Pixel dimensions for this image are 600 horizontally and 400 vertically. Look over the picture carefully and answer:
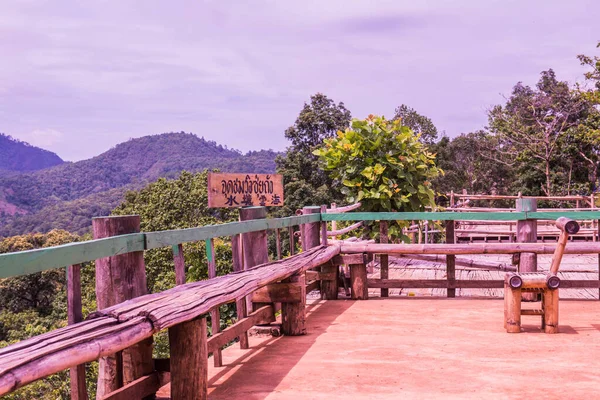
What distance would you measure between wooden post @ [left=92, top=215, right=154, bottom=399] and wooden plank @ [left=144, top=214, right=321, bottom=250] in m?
0.10

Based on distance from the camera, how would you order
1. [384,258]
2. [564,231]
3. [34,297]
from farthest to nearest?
[34,297], [384,258], [564,231]

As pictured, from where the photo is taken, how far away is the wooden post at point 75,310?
279cm

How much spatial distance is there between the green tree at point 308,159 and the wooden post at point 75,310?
2767 cm

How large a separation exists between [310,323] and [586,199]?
1570 centimetres

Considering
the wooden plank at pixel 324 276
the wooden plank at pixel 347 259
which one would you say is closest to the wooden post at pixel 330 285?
the wooden plank at pixel 324 276

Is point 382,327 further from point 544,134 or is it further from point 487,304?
point 544,134

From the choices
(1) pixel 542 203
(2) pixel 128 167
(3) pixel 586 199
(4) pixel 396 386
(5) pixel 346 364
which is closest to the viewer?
(4) pixel 396 386

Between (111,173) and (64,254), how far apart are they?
575ft

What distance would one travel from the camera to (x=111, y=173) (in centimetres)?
17150

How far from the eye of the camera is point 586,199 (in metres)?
19.5

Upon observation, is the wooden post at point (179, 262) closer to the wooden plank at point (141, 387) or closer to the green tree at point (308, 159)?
the wooden plank at point (141, 387)

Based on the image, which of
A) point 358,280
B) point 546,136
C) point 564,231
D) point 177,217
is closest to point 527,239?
point 358,280

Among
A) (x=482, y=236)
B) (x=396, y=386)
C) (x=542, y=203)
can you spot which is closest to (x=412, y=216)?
(x=396, y=386)

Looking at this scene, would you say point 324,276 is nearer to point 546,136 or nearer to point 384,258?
point 384,258
